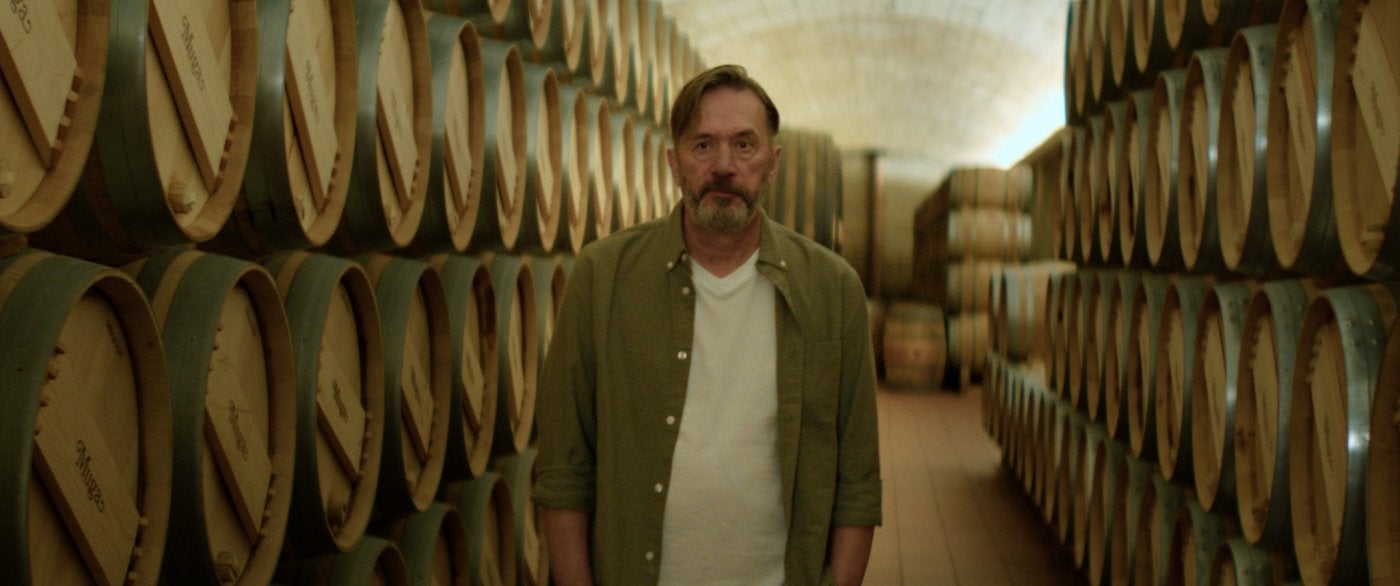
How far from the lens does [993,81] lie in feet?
54.1

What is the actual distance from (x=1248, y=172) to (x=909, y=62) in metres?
14.4

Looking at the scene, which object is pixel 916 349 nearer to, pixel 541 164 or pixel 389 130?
pixel 541 164

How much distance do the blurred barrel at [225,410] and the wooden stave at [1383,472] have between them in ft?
5.67

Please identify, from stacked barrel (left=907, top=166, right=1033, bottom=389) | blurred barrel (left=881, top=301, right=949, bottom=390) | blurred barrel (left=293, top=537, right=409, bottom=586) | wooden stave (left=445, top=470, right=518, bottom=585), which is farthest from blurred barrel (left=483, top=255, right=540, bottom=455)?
blurred barrel (left=881, top=301, right=949, bottom=390)

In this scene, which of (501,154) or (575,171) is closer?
(501,154)

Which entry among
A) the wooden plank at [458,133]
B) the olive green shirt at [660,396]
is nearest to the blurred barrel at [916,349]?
the wooden plank at [458,133]

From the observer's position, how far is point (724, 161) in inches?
86.7

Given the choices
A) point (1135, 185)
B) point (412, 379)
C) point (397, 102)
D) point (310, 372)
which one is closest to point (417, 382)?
point (412, 379)

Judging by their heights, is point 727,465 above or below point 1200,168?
below

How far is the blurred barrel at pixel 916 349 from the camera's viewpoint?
11250 mm

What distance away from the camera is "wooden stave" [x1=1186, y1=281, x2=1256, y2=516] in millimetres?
2969

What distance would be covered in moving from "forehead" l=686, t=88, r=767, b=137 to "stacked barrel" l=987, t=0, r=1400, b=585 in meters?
1.00

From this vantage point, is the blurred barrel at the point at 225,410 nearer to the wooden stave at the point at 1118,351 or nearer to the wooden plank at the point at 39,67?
the wooden plank at the point at 39,67

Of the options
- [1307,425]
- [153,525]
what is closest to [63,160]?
[153,525]
